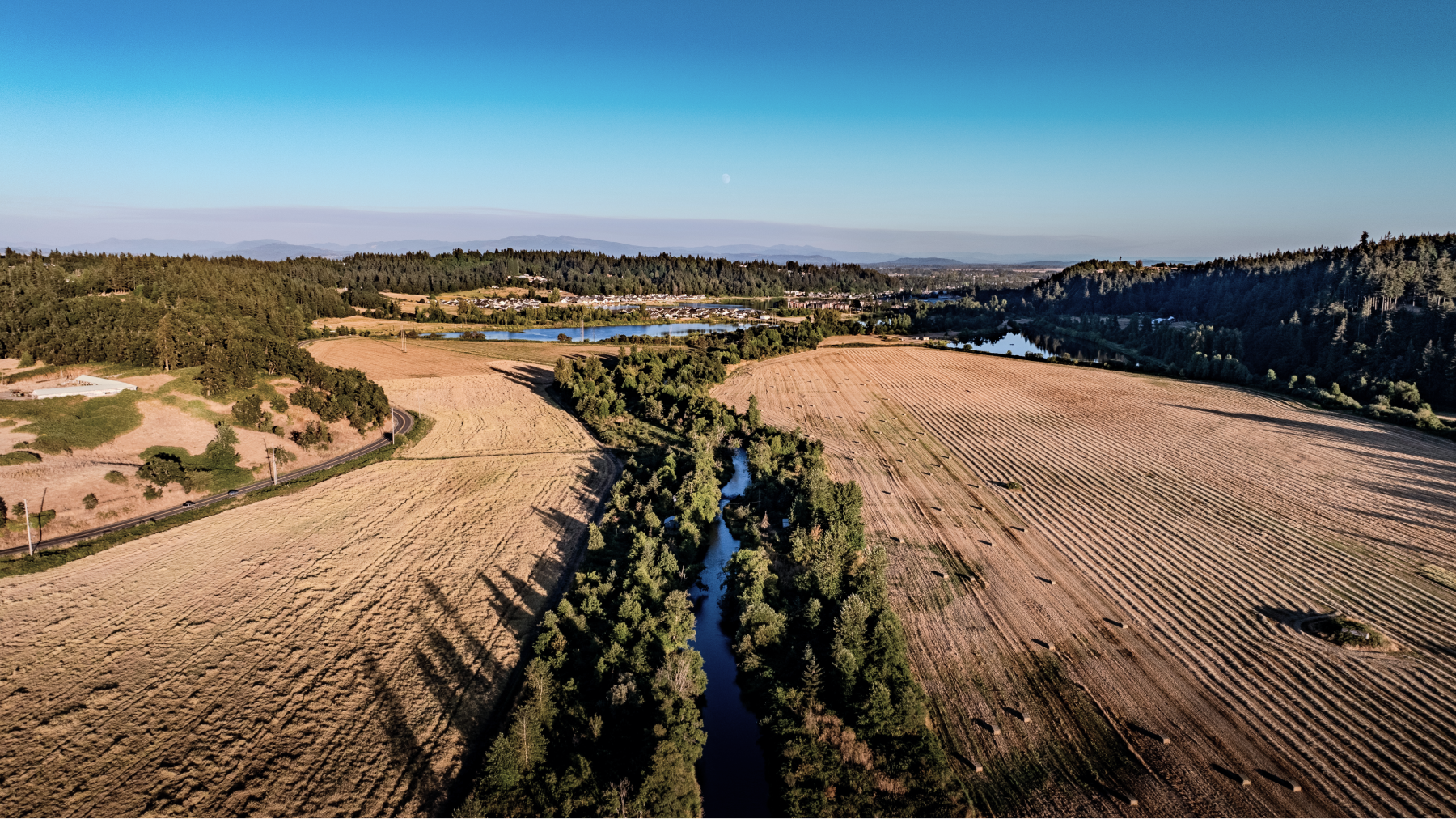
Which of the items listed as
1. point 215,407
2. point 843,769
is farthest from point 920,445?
point 215,407

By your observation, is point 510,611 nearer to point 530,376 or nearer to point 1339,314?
point 530,376

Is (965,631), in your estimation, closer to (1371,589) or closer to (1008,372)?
(1371,589)

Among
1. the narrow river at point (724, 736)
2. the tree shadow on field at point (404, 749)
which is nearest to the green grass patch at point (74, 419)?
the tree shadow on field at point (404, 749)

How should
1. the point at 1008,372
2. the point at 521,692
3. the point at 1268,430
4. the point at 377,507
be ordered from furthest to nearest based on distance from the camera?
the point at 1008,372 < the point at 1268,430 < the point at 377,507 < the point at 521,692

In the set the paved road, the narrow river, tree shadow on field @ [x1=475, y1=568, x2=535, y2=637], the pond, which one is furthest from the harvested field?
the pond

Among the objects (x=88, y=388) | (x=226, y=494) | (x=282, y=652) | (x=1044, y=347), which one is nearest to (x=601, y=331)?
(x=1044, y=347)

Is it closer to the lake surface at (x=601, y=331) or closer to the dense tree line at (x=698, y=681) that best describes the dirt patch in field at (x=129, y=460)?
the dense tree line at (x=698, y=681)
